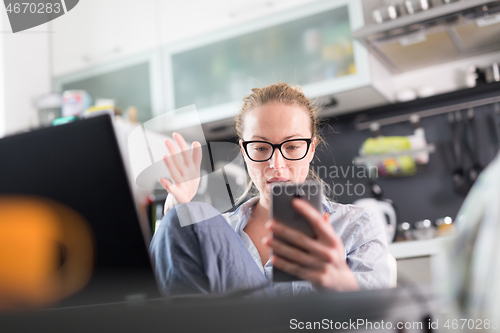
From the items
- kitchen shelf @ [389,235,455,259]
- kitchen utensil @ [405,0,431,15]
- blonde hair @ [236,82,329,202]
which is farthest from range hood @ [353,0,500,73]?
blonde hair @ [236,82,329,202]

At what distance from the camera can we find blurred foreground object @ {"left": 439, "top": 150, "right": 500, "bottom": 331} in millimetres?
244

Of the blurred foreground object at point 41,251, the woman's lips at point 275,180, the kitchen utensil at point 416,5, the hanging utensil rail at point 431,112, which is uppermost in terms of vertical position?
the kitchen utensil at point 416,5

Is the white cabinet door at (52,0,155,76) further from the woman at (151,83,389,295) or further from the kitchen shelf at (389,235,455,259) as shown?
the woman at (151,83,389,295)

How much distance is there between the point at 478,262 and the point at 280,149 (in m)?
0.21

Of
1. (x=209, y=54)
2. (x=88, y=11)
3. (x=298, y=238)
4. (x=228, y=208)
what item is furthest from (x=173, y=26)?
→ (x=298, y=238)

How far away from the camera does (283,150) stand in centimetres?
41

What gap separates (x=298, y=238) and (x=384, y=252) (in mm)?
207

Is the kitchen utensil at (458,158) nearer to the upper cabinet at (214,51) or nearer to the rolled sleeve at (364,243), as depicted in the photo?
the upper cabinet at (214,51)

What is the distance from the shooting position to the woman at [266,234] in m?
0.30

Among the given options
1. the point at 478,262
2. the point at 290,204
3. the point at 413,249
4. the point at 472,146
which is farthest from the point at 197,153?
the point at 472,146

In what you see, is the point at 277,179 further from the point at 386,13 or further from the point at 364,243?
the point at 386,13

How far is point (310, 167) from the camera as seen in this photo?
0.45 metres

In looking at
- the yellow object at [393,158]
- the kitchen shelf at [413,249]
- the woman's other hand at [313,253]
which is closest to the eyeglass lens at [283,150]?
the woman's other hand at [313,253]

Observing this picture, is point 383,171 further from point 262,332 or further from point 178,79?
point 262,332
